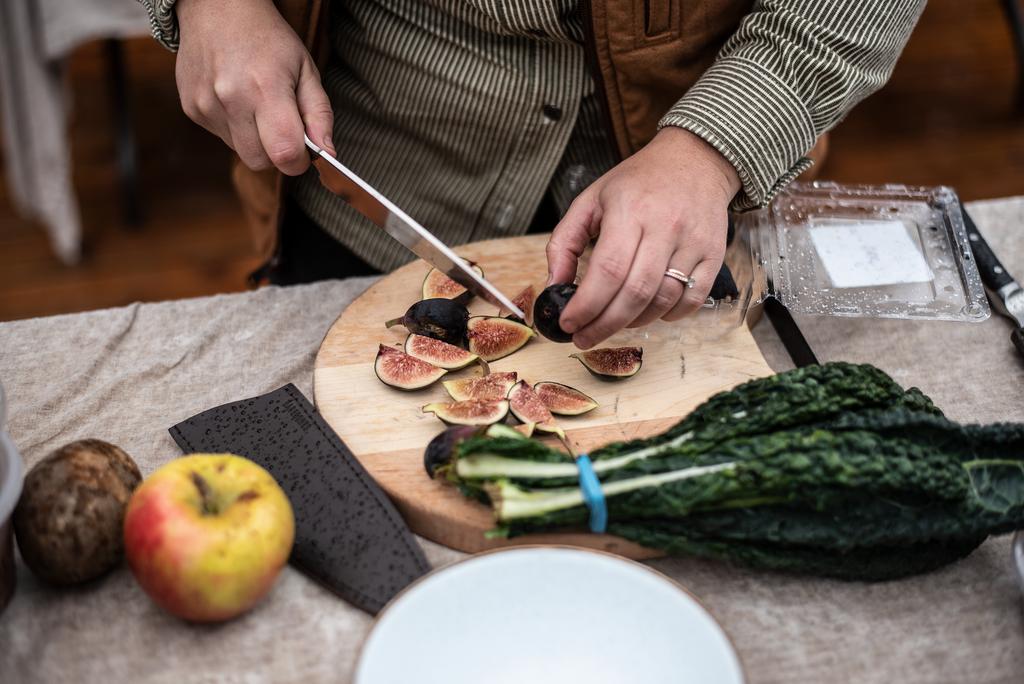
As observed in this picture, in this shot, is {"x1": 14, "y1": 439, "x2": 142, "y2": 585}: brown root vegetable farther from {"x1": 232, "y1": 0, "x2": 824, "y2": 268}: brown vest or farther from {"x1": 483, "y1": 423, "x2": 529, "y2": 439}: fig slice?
{"x1": 232, "y1": 0, "x2": 824, "y2": 268}: brown vest

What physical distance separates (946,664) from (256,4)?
1.65 metres

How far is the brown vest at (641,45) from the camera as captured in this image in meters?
1.71

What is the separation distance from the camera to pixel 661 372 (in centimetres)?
164

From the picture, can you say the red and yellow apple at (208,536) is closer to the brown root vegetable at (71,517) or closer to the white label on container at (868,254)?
the brown root vegetable at (71,517)

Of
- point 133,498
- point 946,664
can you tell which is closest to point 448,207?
point 133,498

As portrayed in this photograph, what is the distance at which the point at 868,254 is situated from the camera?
72.8 inches

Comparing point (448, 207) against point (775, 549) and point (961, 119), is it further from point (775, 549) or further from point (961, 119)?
point (961, 119)

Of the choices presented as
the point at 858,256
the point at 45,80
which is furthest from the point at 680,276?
the point at 45,80

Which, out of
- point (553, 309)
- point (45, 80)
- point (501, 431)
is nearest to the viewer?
point (501, 431)

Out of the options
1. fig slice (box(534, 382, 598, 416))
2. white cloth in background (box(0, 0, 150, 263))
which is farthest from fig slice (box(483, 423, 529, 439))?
white cloth in background (box(0, 0, 150, 263))

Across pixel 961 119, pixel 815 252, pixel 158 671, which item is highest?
pixel 815 252

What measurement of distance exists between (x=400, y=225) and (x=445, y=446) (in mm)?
448

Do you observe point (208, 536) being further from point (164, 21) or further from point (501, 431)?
point (164, 21)

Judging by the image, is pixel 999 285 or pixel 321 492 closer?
pixel 321 492
